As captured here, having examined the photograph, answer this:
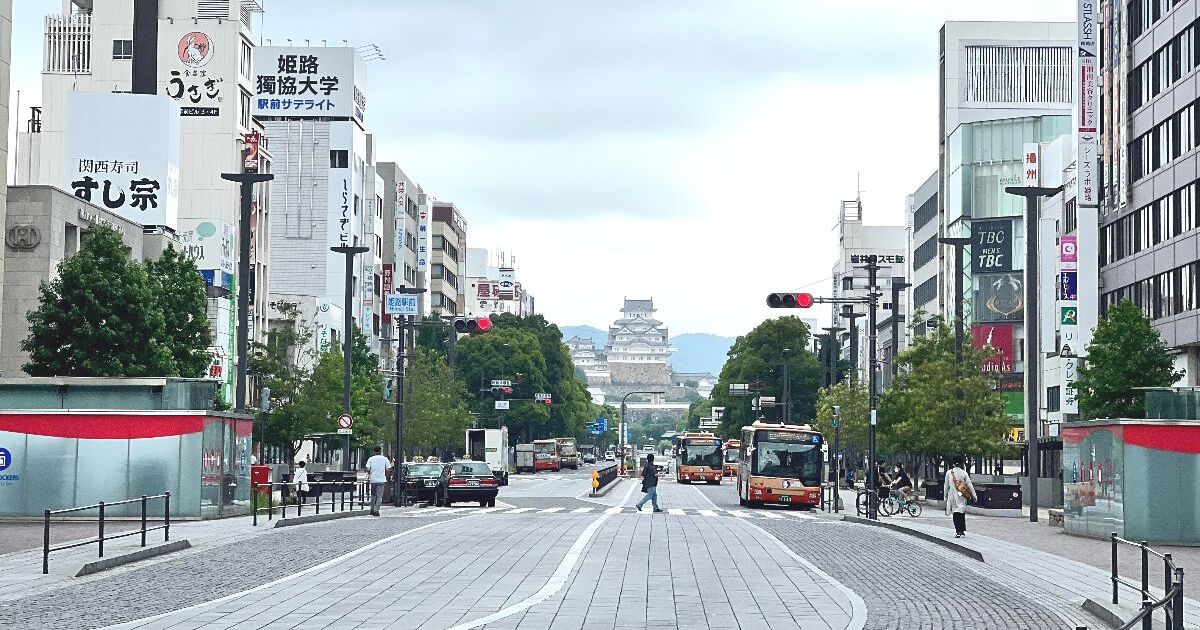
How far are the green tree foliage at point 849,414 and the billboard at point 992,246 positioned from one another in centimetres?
979

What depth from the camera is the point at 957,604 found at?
19156mm

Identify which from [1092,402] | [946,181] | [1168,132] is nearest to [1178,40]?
→ [1168,132]

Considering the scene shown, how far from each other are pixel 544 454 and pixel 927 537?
3975 inches

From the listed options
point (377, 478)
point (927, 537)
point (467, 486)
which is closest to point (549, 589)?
point (927, 537)

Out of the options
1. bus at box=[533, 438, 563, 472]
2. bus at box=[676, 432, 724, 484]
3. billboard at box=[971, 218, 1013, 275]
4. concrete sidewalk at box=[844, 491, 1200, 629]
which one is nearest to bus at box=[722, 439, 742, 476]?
bus at box=[676, 432, 724, 484]

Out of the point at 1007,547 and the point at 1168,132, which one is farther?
the point at 1168,132

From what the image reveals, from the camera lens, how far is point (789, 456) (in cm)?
5900

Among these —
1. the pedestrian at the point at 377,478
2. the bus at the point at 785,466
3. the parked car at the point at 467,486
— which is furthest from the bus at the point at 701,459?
the pedestrian at the point at 377,478

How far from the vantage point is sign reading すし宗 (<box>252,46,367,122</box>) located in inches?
4574

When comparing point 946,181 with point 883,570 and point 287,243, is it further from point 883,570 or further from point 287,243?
point 883,570

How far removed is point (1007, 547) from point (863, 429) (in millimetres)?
57910

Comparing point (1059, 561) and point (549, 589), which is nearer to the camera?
point (549, 589)

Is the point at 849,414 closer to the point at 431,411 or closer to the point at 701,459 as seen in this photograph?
the point at 701,459

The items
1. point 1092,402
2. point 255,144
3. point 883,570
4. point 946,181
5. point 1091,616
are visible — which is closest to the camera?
point 1091,616
